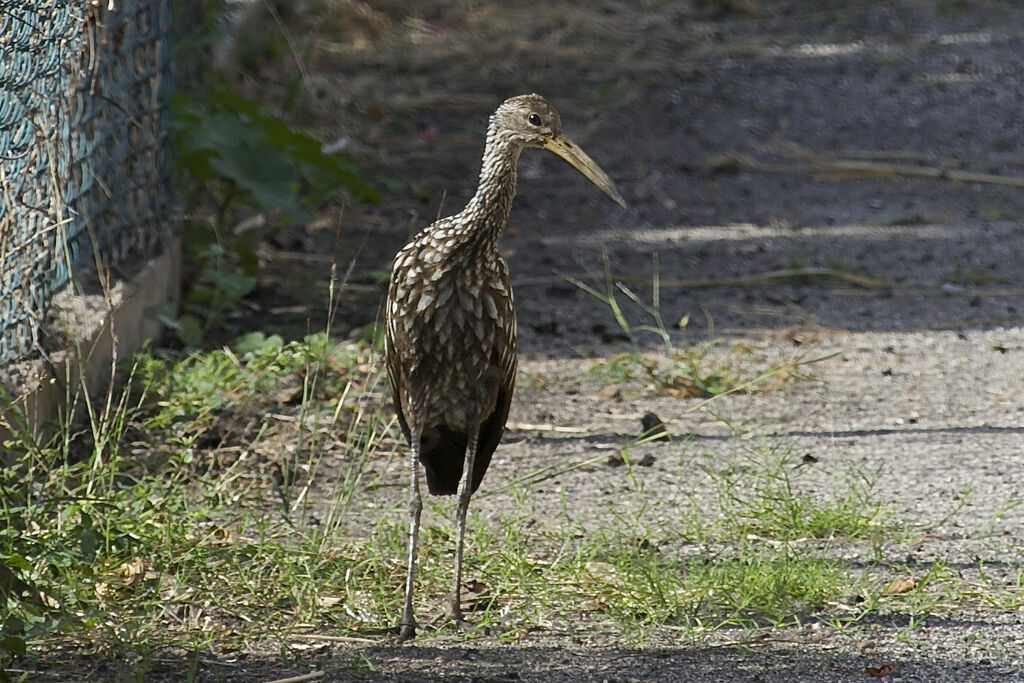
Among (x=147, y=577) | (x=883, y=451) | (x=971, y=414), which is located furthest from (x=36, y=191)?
(x=971, y=414)

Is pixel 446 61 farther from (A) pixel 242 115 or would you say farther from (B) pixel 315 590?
(B) pixel 315 590

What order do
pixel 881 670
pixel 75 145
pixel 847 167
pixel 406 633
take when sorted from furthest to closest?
pixel 847 167, pixel 75 145, pixel 406 633, pixel 881 670

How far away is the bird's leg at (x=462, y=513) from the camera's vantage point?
13.4 feet

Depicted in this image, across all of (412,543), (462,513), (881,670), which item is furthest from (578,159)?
(881,670)

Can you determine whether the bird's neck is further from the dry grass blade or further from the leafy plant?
the dry grass blade

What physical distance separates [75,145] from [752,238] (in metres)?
3.91

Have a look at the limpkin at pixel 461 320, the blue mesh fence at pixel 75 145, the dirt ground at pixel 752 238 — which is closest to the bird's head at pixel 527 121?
the limpkin at pixel 461 320

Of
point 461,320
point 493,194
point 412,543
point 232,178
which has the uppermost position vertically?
point 493,194

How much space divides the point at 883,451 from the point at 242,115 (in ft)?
11.9

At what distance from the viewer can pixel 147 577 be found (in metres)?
4.18

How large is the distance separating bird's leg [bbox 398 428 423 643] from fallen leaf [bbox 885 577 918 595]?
4.46 feet

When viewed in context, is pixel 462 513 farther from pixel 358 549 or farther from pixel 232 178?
pixel 232 178

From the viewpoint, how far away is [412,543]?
4.05 meters

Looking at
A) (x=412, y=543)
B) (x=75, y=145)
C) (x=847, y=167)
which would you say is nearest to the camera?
(x=412, y=543)
